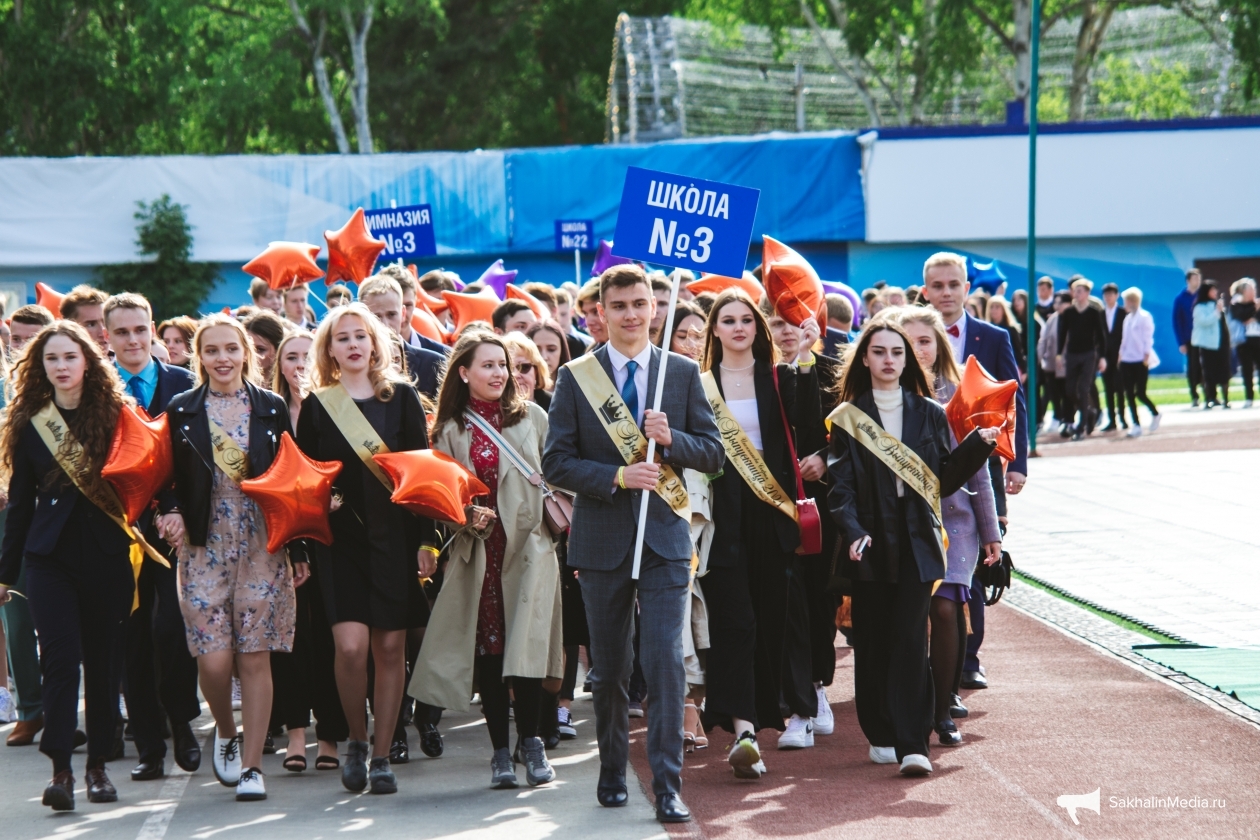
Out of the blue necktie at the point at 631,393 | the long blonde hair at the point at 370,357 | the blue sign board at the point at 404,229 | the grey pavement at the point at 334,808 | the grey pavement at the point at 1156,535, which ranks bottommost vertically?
the grey pavement at the point at 334,808

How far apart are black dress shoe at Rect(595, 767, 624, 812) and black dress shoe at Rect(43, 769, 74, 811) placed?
2.06 meters

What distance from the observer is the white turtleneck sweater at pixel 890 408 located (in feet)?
21.1

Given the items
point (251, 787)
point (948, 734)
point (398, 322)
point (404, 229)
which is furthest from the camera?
point (404, 229)

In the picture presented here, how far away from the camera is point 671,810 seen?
5559 millimetres

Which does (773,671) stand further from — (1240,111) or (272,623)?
(1240,111)

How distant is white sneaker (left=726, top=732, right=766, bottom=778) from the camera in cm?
610

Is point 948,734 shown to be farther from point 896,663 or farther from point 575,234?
point 575,234

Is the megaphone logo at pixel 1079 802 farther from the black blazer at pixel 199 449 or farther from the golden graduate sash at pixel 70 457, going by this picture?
the golden graduate sash at pixel 70 457

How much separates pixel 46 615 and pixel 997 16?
32632mm

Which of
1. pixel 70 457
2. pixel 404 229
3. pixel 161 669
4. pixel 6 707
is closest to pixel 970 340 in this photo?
pixel 161 669

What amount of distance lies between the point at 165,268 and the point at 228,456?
23.5 metres

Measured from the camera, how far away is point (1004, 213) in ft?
93.8

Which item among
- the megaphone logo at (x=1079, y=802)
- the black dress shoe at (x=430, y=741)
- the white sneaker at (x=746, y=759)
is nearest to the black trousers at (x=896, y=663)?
the white sneaker at (x=746, y=759)

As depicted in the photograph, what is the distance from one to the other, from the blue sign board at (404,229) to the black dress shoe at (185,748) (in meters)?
8.42
